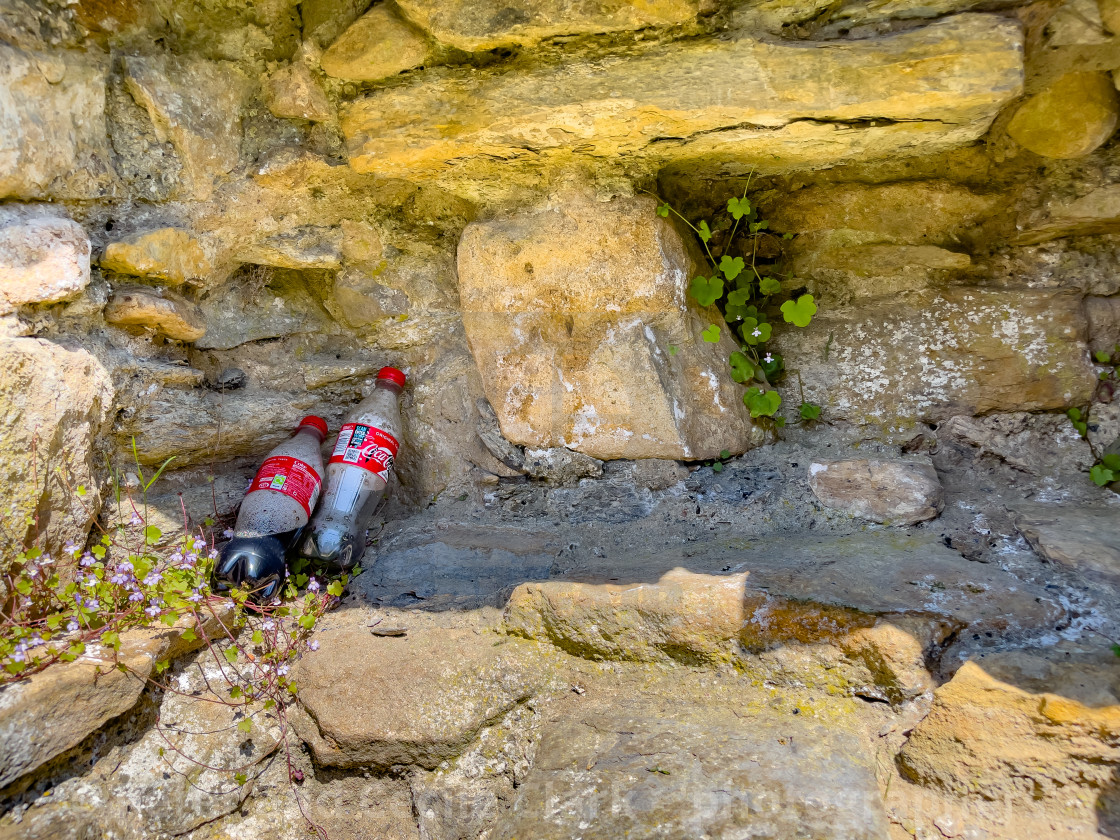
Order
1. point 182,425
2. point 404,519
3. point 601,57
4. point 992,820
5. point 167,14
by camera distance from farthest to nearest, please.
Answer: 1. point 404,519
2. point 182,425
3. point 167,14
4. point 601,57
5. point 992,820

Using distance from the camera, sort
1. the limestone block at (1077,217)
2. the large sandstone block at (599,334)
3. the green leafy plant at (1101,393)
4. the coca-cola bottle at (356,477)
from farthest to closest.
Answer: the coca-cola bottle at (356,477) → the large sandstone block at (599,334) → the green leafy plant at (1101,393) → the limestone block at (1077,217)

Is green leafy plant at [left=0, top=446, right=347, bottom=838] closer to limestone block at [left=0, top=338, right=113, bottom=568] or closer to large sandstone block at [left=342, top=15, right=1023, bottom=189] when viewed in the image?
limestone block at [left=0, top=338, right=113, bottom=568]

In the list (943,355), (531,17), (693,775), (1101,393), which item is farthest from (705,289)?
(693,775)

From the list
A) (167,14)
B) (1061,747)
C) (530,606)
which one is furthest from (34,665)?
(1061,747)

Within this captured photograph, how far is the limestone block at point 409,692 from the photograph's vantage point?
1587mm

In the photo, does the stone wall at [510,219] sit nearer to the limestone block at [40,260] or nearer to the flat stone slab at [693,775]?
the limestone block at [40,260]

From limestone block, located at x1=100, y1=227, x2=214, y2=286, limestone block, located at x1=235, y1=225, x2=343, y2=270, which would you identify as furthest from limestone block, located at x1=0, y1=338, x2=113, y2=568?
limestone block, located at x1=235, y1=225, x2=343, y2=270

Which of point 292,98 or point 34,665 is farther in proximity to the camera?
point 292,98

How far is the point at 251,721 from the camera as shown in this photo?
1.62 metres

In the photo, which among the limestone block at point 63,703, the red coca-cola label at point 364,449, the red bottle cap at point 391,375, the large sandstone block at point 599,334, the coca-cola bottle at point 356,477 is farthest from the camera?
the red bottle cap at point 391,375

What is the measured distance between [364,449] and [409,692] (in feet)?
2.95

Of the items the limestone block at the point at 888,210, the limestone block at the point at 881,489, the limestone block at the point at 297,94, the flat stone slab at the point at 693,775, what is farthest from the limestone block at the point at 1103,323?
the limestone block at the point at 297,94

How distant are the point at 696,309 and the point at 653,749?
1.27 meters

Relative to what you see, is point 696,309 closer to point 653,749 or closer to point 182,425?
point 653,749
